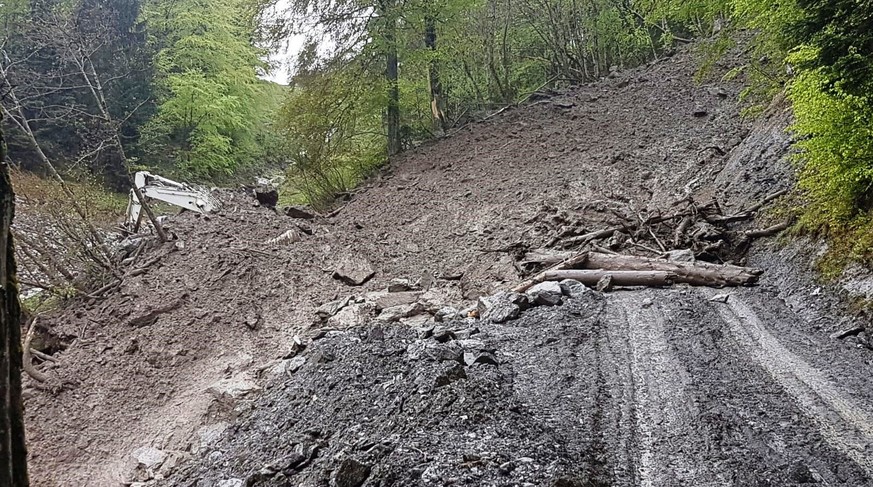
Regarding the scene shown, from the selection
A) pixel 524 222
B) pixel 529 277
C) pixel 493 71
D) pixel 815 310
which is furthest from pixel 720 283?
pixel 493 71

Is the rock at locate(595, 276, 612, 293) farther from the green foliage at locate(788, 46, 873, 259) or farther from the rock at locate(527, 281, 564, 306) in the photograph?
the green foliage at locate(788, 46, 873, 259)

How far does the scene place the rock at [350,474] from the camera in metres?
2.53

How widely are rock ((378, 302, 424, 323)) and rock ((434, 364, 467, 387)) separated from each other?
8.47 ft

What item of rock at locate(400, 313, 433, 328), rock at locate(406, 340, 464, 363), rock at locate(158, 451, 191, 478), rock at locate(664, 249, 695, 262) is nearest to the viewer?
rock at locate(406, 340, 464, 363)

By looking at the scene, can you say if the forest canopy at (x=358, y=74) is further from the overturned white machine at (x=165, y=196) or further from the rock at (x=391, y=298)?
the rock at (x=391, y=298)

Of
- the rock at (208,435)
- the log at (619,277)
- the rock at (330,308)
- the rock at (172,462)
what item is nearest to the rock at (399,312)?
the rock at (330,308)

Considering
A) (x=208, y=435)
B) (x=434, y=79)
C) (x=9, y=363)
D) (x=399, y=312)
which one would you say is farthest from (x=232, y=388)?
(x=434, y=79)

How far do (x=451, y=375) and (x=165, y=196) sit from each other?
9.35 meters

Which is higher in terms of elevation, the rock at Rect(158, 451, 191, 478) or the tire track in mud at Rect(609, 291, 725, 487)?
the rock at Rect(158, 451, 191, 478)

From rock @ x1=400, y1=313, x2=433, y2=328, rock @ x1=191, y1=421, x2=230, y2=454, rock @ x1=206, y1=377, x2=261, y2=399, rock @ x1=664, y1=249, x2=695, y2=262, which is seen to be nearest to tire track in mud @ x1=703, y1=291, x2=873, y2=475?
rock @ x1=664, y1=249, x2=695, y2=262

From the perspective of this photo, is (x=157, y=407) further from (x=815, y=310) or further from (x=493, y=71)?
(x=493, y=71)

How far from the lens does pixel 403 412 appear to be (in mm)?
3164

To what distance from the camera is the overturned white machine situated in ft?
33.9

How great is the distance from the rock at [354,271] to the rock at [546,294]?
3.45 meters
